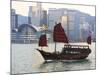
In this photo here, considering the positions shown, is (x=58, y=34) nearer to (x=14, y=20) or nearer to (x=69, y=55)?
(x=69, y=55)

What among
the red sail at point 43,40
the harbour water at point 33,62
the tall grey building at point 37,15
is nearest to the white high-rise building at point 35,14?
the tall grey building at point 37,15

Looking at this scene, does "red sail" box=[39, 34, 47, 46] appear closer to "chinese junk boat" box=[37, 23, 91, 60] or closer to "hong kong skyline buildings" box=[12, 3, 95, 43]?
"chinese junk boat" box=[37, 23, 91, 60]

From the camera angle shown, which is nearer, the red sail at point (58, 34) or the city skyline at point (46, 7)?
the city skyline at point (46, 7)

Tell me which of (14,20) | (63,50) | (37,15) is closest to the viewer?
(14,20)

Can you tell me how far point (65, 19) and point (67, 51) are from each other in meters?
0.41

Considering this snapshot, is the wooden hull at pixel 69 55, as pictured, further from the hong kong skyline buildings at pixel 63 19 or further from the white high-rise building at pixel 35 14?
the white high-rise building at pixel 35 14

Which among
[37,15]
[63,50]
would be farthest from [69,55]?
[37,15]

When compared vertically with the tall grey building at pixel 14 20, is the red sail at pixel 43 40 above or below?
below

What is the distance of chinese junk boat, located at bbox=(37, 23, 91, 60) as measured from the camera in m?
2.64

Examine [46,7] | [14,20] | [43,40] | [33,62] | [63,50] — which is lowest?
[33,62]

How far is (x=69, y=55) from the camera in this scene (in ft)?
9.07

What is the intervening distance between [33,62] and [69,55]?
0.48 metres

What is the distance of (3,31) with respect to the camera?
8.10ft

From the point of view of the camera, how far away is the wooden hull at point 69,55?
2.65m
